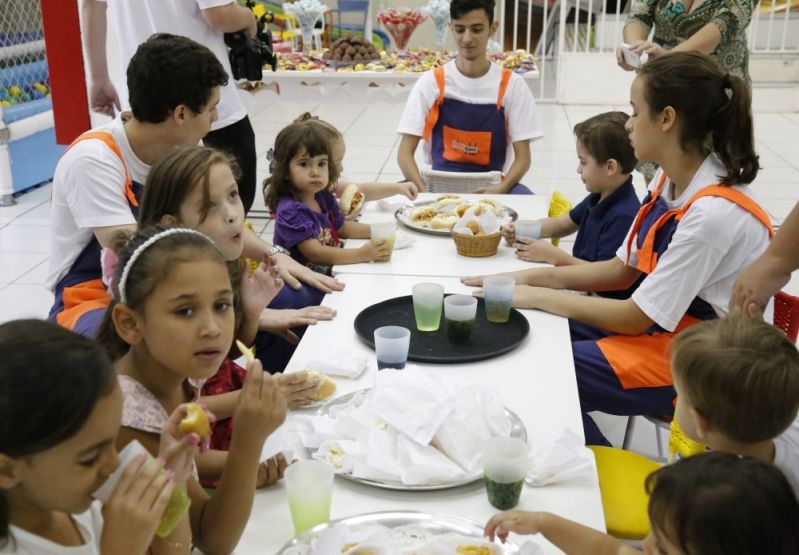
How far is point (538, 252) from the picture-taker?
2.77 metres

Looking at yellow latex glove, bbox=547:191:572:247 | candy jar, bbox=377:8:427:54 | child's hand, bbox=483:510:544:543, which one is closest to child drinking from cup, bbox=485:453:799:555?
child's hand, bbox=483:510:544:543

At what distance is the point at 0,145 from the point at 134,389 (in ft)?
15.3

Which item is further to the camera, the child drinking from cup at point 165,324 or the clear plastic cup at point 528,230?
the clear plastic cup at point 528,230

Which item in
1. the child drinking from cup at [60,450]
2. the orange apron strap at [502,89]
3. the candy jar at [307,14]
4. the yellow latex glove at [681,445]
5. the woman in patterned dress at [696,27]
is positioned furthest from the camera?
the candy jar at [307,14]

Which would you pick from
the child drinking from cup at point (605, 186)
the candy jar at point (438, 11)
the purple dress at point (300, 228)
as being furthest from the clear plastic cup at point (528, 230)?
the candy jar at point (438, 11)

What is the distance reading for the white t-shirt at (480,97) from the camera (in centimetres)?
397

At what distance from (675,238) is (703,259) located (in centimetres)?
9

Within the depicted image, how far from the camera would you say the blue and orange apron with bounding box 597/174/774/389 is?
2.25 meters

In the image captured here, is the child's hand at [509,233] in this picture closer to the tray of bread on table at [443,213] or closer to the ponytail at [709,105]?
the tray of bread on table at [443,213]

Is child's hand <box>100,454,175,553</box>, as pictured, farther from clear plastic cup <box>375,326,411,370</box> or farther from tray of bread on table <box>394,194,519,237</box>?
tray of bread on table <box>394,194,519,237</box>

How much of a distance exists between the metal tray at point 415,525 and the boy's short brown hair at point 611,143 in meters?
1.77

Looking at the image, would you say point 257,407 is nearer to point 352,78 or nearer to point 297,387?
point 297,387

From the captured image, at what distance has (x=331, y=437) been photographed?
1653 millimetres

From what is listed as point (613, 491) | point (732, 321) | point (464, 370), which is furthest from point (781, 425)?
point (464, 370)
